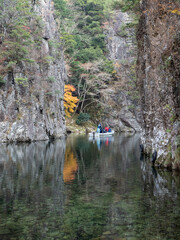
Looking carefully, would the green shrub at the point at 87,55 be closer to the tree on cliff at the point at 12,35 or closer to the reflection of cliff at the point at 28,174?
the tree on cliff at the point at 12,35

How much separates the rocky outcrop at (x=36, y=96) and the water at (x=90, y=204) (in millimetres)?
12366

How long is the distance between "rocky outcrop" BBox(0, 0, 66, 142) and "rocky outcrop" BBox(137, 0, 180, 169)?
12.8 metres

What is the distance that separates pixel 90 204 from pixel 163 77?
20.4 feet

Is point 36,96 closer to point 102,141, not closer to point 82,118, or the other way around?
point 102,141

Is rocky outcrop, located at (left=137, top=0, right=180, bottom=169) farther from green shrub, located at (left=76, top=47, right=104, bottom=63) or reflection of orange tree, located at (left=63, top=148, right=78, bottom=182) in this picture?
green shrub, located at (left=76, top=47, right=104, bottom=63)

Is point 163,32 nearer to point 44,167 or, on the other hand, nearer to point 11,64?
point 44,167

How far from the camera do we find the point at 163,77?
377 inches

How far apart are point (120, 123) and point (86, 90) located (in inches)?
327

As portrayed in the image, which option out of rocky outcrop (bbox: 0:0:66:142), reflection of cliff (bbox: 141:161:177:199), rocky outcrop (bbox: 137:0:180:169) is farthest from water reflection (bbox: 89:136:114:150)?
reflection of cliff (bbox: 141:161:177:199)

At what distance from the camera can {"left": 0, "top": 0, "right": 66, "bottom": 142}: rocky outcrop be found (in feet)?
70.0

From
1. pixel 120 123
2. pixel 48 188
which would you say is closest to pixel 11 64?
pixel 48 188

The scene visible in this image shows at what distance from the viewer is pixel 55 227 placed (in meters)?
4.35

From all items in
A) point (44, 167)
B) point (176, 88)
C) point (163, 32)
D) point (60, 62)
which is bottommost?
point (44, 167)

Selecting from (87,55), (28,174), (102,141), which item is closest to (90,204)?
(28,174)
